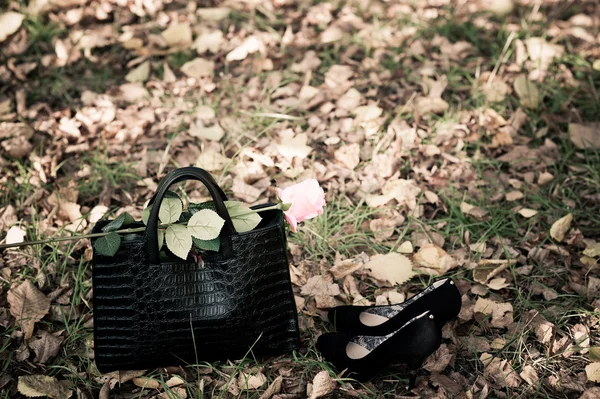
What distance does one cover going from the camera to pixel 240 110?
2.74 meters

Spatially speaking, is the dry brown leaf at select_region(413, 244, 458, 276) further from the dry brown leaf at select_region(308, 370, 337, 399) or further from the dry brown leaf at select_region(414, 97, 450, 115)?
the dry brown leaf at select_region(414, 97, 450, 115)

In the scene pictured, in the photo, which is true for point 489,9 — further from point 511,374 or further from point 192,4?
point 511,374

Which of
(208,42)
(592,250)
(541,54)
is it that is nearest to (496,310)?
(592,250)

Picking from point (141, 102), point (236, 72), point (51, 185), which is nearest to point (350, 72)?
point (236, 72)

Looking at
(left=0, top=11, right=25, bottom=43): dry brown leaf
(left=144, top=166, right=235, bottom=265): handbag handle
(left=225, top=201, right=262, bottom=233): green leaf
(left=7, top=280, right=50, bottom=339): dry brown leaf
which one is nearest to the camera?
(left=144, top=166, right=235, bottom=265): handbag handle

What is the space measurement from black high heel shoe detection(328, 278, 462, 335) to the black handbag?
265 millimetres

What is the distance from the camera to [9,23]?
306cm

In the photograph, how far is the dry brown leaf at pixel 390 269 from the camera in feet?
6.70

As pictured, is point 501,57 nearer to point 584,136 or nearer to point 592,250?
point 584,136

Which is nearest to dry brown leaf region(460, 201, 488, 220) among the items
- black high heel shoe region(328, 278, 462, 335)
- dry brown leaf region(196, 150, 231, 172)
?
black high heel shoe region(328, 278, 462, 335)

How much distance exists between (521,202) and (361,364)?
1110mm

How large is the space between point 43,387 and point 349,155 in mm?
1454

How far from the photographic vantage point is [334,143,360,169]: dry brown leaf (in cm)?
249

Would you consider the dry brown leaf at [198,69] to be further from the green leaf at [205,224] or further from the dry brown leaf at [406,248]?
the green leaf at [205,224]
